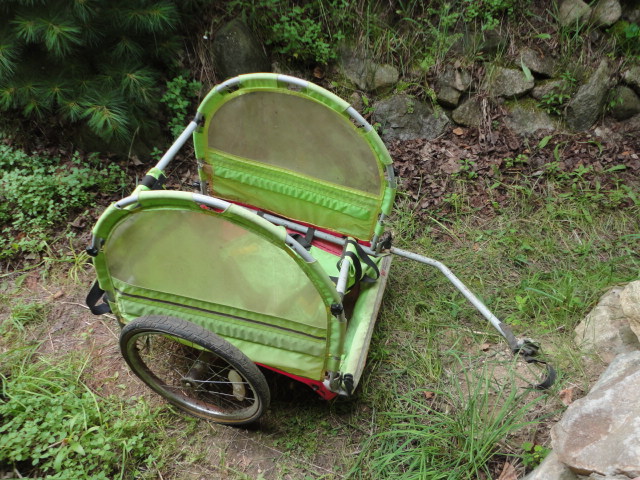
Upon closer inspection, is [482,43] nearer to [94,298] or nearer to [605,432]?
[605,432]

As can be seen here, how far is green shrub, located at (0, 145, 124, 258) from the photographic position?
334 cm

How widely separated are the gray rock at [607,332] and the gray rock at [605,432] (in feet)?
2.22

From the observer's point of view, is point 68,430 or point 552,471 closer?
point 552,471

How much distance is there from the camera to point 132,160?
12.5ft

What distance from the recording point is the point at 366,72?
13.5 feet

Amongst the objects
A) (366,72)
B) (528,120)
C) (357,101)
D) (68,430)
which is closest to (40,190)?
(68,430)

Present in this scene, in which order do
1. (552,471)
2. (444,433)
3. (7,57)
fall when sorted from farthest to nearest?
1. (7,57)
2. (444,433)
3. (552,471)

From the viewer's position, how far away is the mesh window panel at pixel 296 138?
95.8 inches

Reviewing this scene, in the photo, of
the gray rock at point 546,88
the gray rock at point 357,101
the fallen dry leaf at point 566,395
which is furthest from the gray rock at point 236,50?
the fallen dry leaf at point 566,395

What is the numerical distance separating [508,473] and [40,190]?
356 centimetres

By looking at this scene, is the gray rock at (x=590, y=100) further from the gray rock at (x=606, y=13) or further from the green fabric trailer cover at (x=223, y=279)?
the green fabric trailer cover at (x=223, y=279)

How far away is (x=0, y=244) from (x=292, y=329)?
254cm

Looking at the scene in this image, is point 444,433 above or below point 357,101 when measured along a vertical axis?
below

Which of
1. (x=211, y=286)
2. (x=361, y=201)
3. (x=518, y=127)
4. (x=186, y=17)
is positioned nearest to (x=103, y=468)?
(x=211, y=286)
